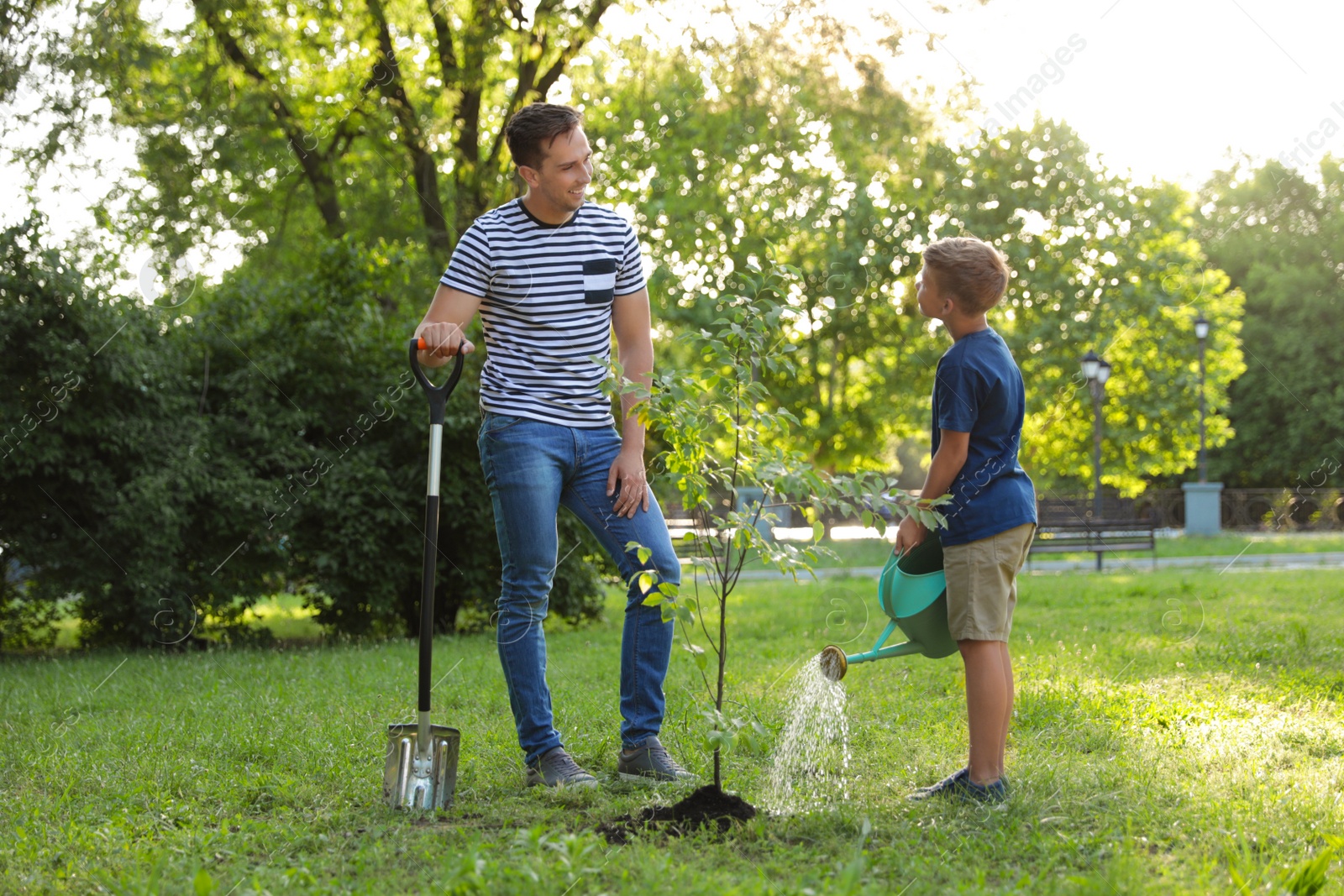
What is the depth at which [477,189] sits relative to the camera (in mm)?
10312

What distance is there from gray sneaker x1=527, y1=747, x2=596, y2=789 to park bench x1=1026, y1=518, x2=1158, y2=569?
441 inches

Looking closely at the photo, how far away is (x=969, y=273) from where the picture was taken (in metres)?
3.23

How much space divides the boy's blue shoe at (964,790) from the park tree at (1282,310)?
33.0 m

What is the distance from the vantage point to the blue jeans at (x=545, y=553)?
3447 mm

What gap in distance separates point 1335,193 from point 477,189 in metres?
35.2

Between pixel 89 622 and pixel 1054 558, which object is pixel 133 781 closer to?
pixel 89 622

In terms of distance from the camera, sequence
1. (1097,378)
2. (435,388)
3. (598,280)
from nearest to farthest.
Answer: (435,388)
(598,280)
(1097,378)

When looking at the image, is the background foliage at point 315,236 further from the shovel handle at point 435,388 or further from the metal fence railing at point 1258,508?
the metal fence railing at point 1258,508

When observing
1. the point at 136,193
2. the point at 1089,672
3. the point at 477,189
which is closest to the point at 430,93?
the point at 477,189

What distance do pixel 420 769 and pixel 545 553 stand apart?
723 mm

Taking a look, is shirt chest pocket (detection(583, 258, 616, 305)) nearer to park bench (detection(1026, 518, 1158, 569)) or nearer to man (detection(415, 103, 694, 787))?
man (detection(415, 103, 694, 787))

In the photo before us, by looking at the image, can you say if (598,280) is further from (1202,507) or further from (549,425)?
(1202,507)

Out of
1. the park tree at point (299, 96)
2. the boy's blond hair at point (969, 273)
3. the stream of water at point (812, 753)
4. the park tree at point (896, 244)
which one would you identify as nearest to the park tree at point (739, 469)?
the stream of water at point (812, 753)

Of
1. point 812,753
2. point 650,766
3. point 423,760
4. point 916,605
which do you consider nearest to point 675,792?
point 650,766
